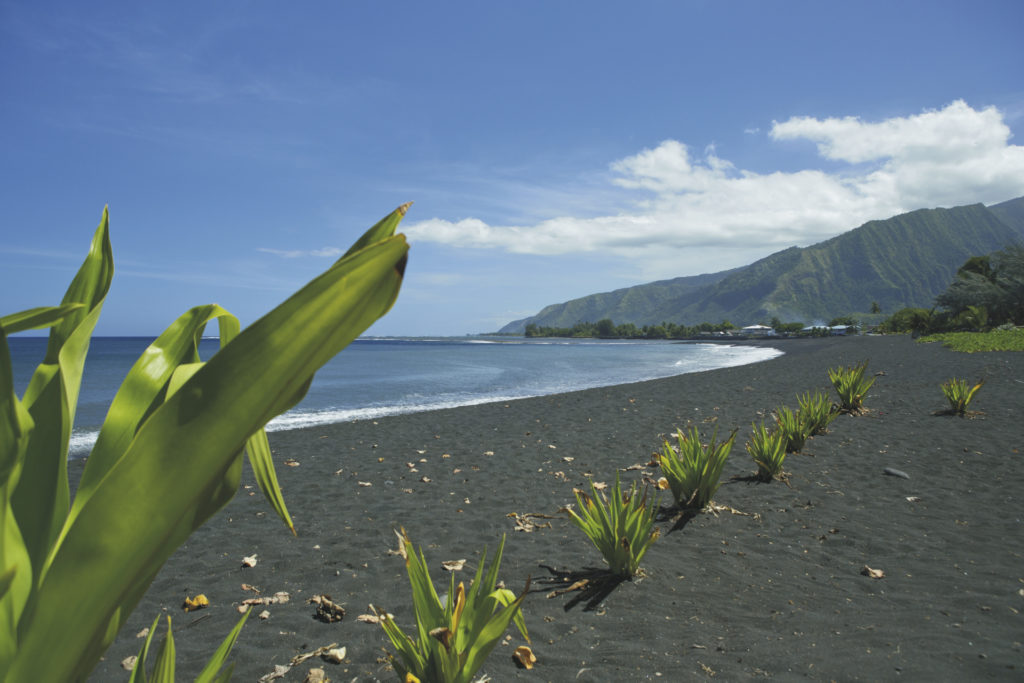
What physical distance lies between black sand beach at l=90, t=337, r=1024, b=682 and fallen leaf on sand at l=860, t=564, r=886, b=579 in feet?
0.26

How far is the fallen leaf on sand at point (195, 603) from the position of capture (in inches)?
148

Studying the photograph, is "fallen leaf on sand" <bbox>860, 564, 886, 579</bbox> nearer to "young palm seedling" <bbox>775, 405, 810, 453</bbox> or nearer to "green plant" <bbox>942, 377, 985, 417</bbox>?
"young palm seedling" <bbox>775, 405, 810, 453</bbox>

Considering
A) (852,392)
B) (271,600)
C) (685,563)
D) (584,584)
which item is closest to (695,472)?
(685,563)

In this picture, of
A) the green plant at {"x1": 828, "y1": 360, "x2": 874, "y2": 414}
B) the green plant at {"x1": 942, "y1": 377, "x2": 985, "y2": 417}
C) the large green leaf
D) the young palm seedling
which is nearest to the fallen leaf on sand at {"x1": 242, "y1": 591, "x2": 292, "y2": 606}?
the large green leaf

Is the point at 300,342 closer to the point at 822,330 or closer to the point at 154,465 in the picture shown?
the point at 154,465

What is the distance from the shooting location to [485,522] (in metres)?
5.32

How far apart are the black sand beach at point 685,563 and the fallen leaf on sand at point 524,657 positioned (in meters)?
0.06

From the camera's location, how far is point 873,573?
387 cm

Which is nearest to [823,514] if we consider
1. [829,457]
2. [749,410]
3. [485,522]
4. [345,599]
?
[829,457]

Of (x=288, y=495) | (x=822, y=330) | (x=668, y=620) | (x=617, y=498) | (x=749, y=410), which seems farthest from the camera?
(x=822, y=330)

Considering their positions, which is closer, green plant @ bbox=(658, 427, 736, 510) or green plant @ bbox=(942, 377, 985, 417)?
green plant @ bbox=(658, 427, 736, 510)

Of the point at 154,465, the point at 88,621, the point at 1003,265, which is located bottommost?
the point at 88,621

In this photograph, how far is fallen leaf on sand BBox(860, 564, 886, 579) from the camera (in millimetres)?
3832

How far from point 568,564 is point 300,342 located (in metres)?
4.15
